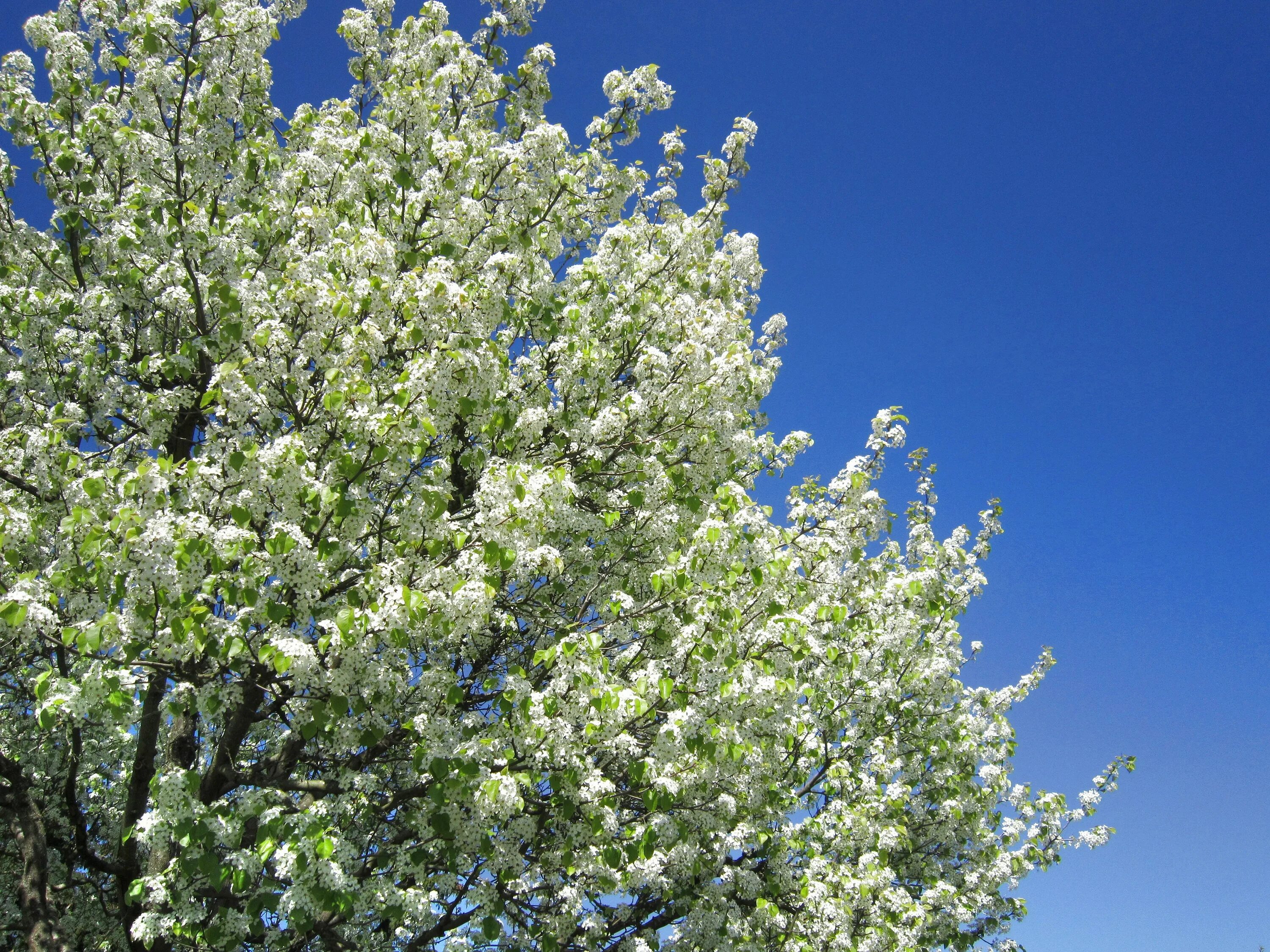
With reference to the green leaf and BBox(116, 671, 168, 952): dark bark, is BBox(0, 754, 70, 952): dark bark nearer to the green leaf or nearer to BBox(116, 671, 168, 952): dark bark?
BBox(116, 671, 168, 952): dark bark

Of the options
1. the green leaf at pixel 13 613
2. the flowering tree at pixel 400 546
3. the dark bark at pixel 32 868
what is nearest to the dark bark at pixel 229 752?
the flowering tree at pixel 400 546

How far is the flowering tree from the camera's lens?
20.5ft

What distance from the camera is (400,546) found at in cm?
666

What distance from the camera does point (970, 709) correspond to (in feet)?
48.1

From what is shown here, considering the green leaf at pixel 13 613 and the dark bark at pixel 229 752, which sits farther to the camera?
the dark bark at pixel 229 752

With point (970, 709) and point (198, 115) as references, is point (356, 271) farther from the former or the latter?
point (970, 709)

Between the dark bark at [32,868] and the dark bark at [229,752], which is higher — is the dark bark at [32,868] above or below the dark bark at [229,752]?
below

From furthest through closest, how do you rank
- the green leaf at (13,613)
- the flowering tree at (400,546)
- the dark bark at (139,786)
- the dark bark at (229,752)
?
the dark bark at (139,786), the dark bark at (229,752), the flowering tree at (400,546), the green leaf at (13,613)

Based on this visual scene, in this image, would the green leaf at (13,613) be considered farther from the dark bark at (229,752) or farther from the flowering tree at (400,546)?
the dark bark at (229,752)

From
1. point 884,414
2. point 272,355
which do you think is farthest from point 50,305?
point 884,414

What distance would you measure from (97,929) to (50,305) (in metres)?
7.35

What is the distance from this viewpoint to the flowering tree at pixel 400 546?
6246mm

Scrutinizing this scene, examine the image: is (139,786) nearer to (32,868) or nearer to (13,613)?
(32,868)

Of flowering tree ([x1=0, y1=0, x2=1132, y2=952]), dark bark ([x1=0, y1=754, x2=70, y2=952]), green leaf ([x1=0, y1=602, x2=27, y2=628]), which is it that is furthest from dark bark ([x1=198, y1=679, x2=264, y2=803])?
green leaf ([x1=0, y1=602, x2=27, y2=628])
